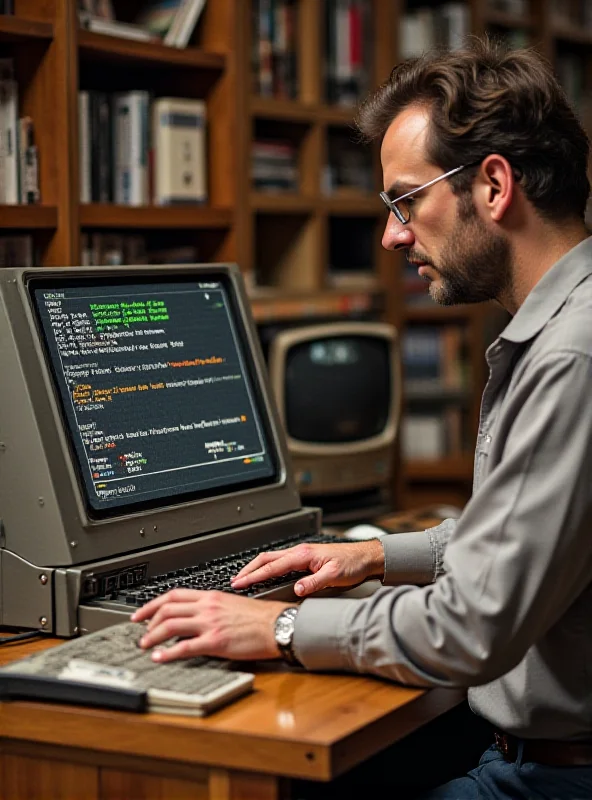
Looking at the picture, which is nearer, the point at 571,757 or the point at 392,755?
the point at 571,757

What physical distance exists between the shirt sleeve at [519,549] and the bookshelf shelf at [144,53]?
1366 mm

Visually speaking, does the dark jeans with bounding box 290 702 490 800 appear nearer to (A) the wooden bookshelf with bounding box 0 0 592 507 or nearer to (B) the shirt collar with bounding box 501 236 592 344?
(B) the shirt collar with bounding box 501 236 592 344

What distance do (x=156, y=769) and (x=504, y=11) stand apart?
407cm

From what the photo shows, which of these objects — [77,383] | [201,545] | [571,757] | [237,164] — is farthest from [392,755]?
[237,164]

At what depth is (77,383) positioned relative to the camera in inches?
65.7

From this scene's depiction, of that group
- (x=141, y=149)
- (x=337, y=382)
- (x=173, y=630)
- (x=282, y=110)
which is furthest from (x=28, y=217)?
Result: (x=282, y=110)

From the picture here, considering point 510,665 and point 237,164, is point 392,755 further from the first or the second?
point 237,164

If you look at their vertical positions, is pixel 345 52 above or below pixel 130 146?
above

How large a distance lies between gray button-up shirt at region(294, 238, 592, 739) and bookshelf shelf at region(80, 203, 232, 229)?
1163 mm

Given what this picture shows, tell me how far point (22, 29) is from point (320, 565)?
1.12 m

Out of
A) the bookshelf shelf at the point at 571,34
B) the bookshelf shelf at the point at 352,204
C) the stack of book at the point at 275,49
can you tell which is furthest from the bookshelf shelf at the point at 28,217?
the bookshelf shelf at the point at 571,34

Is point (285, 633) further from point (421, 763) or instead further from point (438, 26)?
point (438, 26)

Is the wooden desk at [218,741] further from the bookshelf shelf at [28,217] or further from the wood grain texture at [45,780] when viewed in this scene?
the bookshelf shelf at [28,217]

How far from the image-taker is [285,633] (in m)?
1.41
